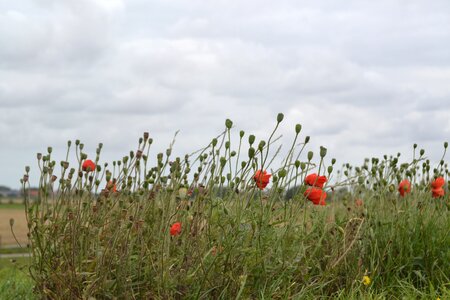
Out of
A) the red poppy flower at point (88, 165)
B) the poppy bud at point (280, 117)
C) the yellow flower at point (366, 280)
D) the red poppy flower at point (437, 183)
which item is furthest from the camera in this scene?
the red poppy flower at point (437, 183)

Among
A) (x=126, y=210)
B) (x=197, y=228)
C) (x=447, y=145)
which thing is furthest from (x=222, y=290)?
(x=447, y=145)

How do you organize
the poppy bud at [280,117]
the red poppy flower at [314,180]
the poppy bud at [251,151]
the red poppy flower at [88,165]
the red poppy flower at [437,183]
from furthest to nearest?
the red poppy flower at [437,183]
the red poppy flower at [314,180]
the red poppy flower at [88,165]
the poppy bud at [280,117]
the poppy bud at [251,151]

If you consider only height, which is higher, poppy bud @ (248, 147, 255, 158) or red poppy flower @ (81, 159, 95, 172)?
poppy bud @ (248, 147, 255, 158)

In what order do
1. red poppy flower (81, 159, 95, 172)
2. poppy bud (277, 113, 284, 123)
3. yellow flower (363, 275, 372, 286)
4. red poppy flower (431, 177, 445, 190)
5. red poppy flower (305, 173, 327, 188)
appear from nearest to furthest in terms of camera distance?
poppy bud (277, 113, 284, 123), red poppy flower (81, 159, 95, 172), red poppy flower (305, 173, 327, 188), yellow flower (363, 275, 372, 286), red poppy flower (431, 177, 445, 190)

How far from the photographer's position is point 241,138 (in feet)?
14.2

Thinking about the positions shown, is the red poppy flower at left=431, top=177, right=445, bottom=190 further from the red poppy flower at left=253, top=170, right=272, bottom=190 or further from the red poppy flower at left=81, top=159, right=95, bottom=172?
the red poppy flower at left=81, top=159, right=95, bottom=172

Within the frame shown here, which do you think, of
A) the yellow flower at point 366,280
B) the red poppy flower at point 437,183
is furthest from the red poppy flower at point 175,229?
the red poppy flower at point 437,183

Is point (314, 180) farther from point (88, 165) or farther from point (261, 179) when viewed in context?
point (88, 165)

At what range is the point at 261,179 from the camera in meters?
4.17

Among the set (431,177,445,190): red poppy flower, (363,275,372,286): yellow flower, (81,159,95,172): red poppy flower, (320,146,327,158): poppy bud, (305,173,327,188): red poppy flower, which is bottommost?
(363,275,372,286): yellow flower

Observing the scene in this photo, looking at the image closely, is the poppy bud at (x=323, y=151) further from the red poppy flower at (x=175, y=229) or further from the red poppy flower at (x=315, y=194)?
the red poppy flower at (x=175, y=229)

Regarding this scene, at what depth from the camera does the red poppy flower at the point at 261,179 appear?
13.6ft

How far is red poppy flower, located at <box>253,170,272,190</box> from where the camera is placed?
416cm

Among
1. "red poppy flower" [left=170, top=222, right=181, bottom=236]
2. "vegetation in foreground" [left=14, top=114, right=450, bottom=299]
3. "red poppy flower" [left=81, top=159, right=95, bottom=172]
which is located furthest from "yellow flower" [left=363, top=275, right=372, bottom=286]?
"red poppy flower" [left=81, top=159, right=95, bottom=172]
